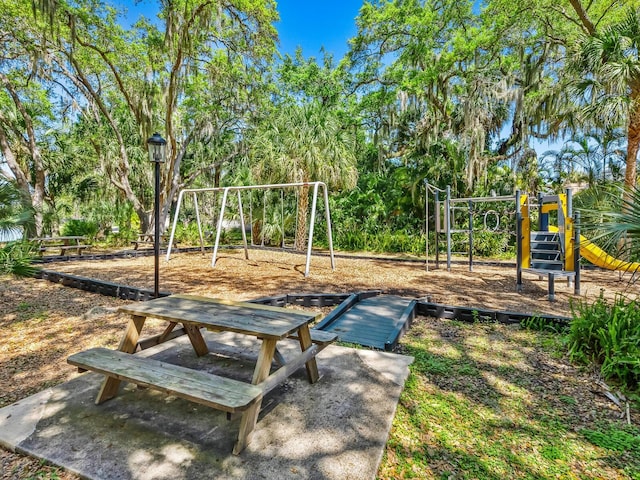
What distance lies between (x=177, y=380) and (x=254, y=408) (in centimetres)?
41

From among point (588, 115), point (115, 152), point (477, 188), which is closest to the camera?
point (588, 115)

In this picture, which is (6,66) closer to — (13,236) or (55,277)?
(55,277)

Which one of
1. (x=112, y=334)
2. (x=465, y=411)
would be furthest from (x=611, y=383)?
(x=112, y=334)

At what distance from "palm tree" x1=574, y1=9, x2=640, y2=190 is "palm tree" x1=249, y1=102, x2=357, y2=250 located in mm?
5842

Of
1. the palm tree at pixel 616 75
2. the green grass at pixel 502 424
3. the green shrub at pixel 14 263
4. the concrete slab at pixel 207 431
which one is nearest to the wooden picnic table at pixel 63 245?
the green shrub at pixel 14 263

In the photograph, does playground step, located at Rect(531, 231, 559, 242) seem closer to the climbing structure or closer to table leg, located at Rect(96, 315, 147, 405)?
the climbing structure

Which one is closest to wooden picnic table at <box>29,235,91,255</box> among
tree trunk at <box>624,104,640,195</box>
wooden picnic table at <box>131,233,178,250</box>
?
wooden picnic table at <box>131,233,178,250</box>

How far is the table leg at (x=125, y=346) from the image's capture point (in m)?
2.05

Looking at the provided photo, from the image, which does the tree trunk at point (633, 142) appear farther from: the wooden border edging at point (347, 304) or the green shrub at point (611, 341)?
the green shrub at point (611, 341)

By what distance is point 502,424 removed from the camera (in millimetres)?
2023

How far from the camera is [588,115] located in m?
7.24

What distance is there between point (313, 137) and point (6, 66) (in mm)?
9662

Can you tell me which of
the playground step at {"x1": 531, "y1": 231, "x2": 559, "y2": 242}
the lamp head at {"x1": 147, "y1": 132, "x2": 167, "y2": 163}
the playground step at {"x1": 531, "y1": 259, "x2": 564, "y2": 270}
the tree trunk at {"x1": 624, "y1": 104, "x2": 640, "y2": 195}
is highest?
the tree trunk at {"x1": 624, "y1": 104, "x2": 640, "y2": 195}

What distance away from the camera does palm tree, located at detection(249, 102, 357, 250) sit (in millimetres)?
9773
